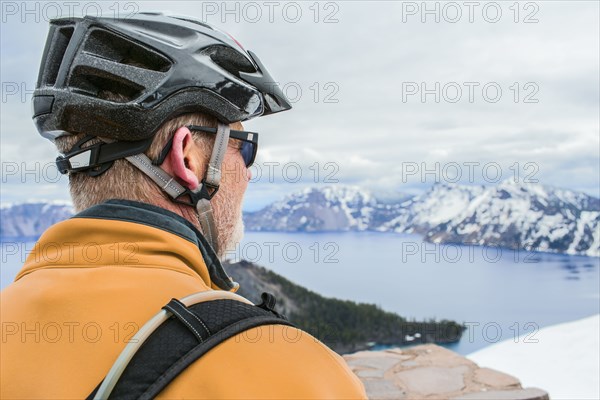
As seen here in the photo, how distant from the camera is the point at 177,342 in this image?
4.19ft

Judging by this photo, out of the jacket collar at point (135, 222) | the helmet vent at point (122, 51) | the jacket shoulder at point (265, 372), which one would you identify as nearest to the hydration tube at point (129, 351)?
the jacket shoulder at point (265, 372)

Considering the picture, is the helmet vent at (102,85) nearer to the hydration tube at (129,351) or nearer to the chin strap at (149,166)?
the chin strap at (149,166)

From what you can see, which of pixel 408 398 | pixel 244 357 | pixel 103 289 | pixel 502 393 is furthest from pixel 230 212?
pixel 502 393

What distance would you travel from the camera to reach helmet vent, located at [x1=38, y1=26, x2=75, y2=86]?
2264 millimetres

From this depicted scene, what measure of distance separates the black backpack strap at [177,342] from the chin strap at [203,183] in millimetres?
652

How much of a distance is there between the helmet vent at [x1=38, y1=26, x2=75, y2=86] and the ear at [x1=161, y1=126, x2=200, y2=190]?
78cm

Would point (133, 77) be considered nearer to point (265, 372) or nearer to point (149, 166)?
point (149, 166)

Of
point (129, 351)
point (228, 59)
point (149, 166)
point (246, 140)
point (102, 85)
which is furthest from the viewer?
point (228, 59)

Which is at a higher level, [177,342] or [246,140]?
[246,140]

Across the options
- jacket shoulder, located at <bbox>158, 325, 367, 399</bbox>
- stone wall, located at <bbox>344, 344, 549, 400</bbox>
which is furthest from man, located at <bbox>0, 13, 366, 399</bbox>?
stone wall, located at <bbox>344, 344, 549, 400</bbox>

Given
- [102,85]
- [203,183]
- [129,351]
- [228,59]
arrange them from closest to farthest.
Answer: [129,351], [203,183], [102,85], [228,59]

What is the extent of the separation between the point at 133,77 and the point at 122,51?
19cm

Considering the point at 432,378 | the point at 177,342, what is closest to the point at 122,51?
the point at 177,342

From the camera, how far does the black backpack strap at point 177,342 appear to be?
1227mm
